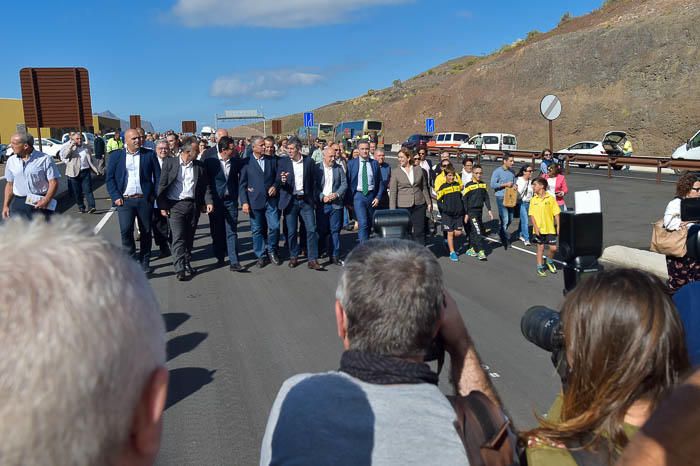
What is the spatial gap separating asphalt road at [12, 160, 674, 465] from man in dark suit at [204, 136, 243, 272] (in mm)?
334

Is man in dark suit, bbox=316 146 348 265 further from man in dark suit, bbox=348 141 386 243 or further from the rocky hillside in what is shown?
the rocky hillside

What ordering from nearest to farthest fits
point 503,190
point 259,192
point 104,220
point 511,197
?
point 259,192, point 511,197, point 503,190, point 104,220

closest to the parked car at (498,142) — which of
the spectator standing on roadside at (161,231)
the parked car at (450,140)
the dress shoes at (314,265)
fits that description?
the parked car at (450,140)

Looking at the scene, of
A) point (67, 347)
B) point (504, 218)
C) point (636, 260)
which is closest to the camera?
point (67, 347)

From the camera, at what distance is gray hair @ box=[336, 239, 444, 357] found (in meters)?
1.98

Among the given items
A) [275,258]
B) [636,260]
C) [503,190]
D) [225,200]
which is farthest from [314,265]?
[636,260]

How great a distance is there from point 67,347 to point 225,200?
8.92 meters

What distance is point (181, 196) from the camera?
29.1 ft

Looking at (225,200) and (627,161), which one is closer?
(225,200)

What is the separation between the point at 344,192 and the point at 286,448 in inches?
328

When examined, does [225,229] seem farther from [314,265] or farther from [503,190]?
[503,190]

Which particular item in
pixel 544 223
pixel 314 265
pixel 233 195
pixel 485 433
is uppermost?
pixel 233 195

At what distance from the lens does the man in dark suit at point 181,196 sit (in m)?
8.77

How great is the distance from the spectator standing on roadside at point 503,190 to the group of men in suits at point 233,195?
8.27ft
